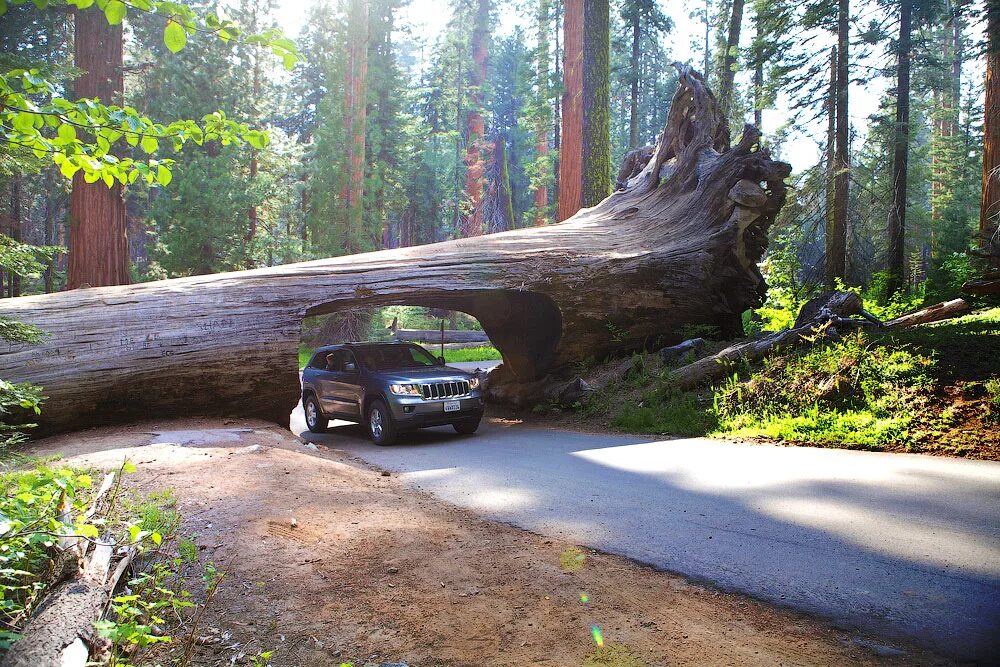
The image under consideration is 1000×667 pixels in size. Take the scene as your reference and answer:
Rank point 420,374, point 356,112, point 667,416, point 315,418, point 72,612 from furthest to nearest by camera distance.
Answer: point 356,112, point 315,418, point 420,374, point 667,416, point 72,612

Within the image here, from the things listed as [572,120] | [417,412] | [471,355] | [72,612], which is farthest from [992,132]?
[471,355]

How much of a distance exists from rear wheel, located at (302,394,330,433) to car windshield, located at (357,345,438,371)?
68.3 inches

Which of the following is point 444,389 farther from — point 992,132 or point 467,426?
point 992,132

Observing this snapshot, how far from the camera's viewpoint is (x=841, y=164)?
20.0 meters

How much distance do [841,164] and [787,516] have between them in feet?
59.2

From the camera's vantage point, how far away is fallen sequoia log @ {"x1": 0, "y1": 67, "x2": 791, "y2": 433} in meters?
9.25

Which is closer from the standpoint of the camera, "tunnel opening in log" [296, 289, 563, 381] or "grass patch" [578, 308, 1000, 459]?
"grass patch" [578, 308, 1000, 459]

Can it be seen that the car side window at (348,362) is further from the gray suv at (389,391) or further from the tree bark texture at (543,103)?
the tree bark texture at (543,103)

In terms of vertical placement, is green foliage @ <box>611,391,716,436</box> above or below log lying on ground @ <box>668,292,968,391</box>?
below

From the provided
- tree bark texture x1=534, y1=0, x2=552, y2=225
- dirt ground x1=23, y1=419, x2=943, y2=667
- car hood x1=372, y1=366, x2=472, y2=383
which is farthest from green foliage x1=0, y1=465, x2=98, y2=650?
tree bark texture x1=534, y1=0, x2=552, y2=225

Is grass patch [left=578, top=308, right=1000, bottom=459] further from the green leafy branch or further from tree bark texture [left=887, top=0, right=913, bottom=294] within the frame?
tree bark texture [left=887, top=0, right=913, bottom=294]

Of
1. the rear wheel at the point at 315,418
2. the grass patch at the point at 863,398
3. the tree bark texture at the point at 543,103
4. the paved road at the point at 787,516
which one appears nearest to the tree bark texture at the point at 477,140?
the tree bark texture at the point at 543,103

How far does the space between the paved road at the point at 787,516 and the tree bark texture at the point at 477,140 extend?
38856 mm

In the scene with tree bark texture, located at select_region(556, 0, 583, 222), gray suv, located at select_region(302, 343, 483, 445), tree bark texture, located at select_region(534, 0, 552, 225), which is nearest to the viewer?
gray suv, located at select_region(302, 343, 483, 445)
